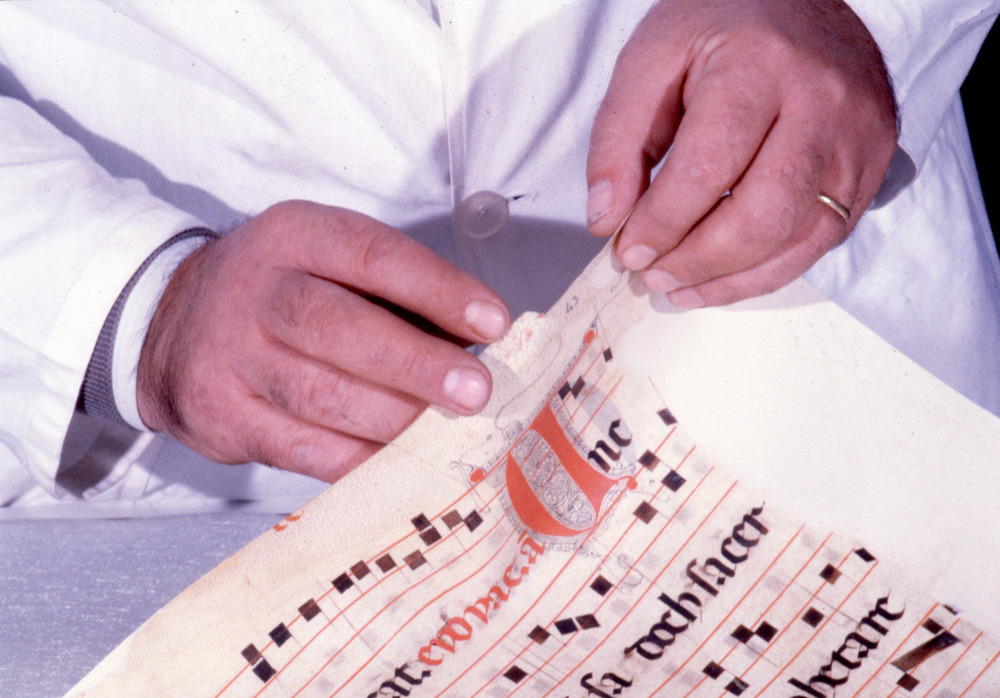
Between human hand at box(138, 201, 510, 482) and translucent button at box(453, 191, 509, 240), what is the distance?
181 mm

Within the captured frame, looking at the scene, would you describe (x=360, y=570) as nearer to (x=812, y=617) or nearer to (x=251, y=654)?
(x=251, y=654)

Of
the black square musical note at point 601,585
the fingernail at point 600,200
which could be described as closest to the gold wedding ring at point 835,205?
the fingernail at point 600,200

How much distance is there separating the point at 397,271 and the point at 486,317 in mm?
44

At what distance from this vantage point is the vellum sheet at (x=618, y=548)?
28cm

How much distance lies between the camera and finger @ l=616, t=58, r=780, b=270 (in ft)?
0.95

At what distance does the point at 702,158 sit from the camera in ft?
0.96

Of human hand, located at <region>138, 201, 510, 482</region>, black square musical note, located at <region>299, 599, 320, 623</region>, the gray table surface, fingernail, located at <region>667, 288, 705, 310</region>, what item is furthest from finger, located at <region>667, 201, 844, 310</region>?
the gray table surface

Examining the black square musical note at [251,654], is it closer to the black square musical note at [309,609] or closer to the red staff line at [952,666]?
the black square musical note at [309,609]

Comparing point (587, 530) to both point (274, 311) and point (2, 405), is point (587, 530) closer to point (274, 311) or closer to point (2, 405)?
point (274, 311)

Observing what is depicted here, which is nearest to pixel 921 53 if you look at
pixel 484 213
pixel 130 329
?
pixel 484 213

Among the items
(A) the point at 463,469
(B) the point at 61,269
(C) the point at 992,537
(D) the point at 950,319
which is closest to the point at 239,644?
(A) the point at 463,469

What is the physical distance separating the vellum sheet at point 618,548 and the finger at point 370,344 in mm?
18

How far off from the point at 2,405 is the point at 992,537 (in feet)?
1.67

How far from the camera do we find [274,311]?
307 millimetres
